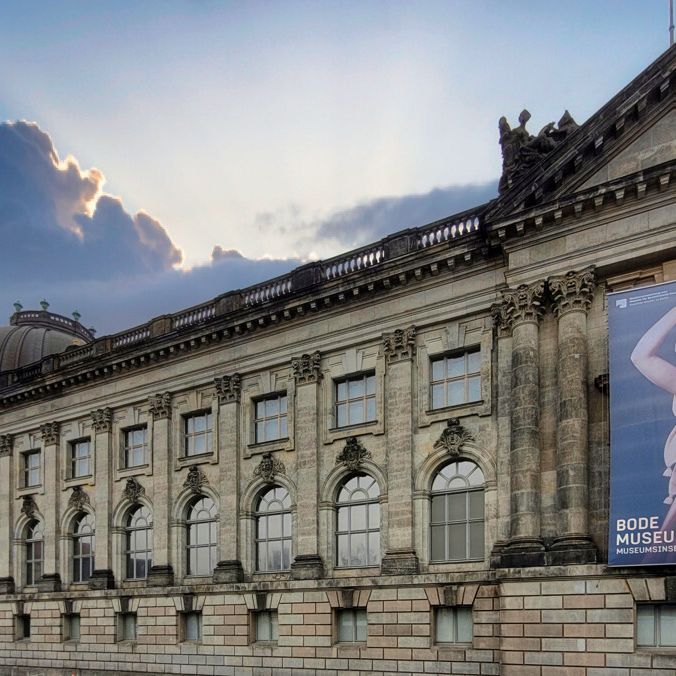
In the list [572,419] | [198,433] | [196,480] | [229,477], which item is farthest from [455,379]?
[198,433]

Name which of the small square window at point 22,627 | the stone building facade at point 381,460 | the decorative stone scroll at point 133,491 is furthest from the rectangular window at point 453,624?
the small square window at point 22,627

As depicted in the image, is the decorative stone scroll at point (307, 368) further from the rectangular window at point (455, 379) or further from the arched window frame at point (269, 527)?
the rectangular window at point (455, 379)

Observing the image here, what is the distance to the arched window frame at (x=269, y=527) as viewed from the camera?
33844 mm

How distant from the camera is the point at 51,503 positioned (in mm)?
42625

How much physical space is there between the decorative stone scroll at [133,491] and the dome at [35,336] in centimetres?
1790

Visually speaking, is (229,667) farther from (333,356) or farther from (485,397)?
(485,397)

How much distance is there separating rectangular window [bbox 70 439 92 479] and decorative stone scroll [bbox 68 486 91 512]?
0.82 m

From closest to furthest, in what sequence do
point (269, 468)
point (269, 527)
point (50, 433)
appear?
point (269, 468)
point (269, 527)
point (50, 433)

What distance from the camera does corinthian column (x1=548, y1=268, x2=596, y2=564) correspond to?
81.8 ft

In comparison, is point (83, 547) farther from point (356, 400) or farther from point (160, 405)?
point (356, 400)

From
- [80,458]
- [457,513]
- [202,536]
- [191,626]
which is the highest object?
[80,458]

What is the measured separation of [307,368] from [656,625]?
603 inches

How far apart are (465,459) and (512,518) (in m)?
3.44

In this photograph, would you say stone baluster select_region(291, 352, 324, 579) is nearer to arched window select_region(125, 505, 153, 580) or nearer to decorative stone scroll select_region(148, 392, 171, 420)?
decorative stone scroll select_region(148, 392, 171, 420)
